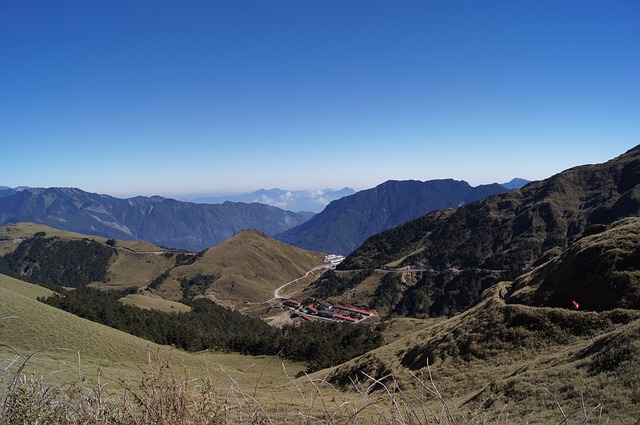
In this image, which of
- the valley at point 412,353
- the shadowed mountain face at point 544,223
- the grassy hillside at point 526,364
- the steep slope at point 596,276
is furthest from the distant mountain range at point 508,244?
the grassy hillside at point 526,364

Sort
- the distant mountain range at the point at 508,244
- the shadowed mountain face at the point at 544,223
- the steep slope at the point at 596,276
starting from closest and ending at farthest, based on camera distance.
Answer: the steep slope at the point at 596,276 < the distant mountain range at the point at 508,244 < the shadowed mountain face at the point at 544,223

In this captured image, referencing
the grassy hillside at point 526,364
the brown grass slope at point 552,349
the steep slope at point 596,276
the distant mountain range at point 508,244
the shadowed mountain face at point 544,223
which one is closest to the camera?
the grassy hillside at point 526,364

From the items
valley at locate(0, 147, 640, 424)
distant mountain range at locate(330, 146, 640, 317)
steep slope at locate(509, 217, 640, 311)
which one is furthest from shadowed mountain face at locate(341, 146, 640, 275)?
steep slope at locate(509, 217, 640, 311)

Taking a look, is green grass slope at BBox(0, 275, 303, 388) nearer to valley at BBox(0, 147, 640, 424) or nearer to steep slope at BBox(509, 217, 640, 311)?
valley at BBox(0, 147, 640, 424)

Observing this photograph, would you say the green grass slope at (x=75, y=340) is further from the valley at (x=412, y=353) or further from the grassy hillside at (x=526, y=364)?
the grassy hillside at (x=526, y=364)

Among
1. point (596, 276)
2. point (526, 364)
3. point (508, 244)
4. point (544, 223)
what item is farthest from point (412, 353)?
point (544, 223)

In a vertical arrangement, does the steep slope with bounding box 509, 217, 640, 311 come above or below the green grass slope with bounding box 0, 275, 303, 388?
above

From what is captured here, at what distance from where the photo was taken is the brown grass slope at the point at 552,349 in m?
13.2

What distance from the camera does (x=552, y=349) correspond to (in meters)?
21.6

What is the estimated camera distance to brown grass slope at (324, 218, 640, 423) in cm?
1323

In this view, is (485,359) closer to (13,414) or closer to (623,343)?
(623,343)

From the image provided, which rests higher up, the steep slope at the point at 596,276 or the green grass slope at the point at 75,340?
the steep slope at the point at 596,276

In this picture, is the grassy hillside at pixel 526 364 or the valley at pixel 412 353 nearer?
the valley at pixel 412 353

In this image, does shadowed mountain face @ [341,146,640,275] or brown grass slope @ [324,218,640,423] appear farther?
shadowed mountain face @ [341,146,640,275]
